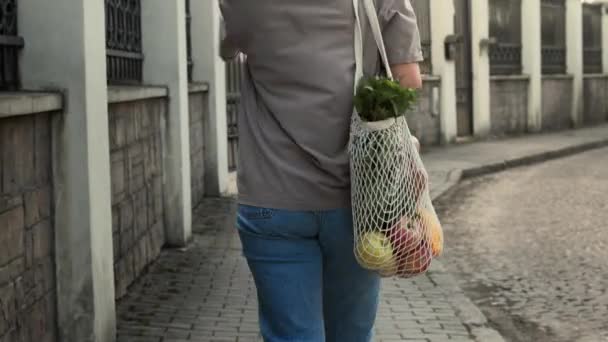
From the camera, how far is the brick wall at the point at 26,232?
4293 mm

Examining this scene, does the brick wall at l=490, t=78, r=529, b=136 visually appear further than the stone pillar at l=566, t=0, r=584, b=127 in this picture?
No

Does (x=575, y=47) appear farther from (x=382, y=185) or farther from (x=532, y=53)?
(x=382, y=185)

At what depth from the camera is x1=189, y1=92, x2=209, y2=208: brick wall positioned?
10539mm

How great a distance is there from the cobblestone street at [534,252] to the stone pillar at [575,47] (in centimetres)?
1123

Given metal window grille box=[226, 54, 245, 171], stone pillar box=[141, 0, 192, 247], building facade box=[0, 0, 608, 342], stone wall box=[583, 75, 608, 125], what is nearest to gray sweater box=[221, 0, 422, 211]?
building facade box=[0, 0, 608, 342]

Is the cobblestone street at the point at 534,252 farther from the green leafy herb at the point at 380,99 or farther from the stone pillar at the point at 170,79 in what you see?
the green leafy herb at the point at 380,99

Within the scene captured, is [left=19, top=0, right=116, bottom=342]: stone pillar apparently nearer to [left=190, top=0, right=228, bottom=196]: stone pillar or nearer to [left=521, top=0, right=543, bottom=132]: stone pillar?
[left=190, top=0, right=228, bottom=196]: stone pillar

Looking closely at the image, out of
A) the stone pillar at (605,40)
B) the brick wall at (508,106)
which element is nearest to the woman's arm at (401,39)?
the brick wall at (508,106)

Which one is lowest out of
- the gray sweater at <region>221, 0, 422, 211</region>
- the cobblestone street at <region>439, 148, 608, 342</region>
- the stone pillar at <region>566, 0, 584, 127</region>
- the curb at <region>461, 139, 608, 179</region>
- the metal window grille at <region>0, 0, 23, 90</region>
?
the cobblestone street at <region>439, 148, 608, 342</region>

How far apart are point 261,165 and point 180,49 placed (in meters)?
5.58

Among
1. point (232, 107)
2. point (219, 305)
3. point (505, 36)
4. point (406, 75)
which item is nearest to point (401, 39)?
point (406, 75)

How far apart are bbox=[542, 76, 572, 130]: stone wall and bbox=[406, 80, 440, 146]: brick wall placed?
16.3ft

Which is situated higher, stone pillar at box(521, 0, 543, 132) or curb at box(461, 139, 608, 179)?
stone pillar at box(521, 0, 543, 132)

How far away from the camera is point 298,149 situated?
2.90 m
